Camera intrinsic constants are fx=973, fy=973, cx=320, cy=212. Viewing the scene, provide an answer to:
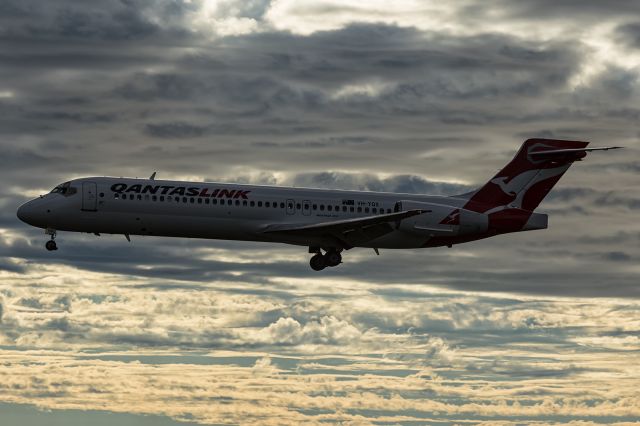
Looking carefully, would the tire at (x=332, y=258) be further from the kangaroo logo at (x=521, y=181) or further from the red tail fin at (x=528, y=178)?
the kangaroo logo at (x=521, y=181)

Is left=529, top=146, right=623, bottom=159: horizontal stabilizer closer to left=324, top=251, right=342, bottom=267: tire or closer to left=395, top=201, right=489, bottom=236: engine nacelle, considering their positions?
left=395, top=201, right=489, bottom=236: engine nacelle

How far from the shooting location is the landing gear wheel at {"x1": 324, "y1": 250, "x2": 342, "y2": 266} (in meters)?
54.4

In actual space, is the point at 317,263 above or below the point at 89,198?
below

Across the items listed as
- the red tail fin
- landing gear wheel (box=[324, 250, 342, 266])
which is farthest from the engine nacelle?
landing gear wheel (box=[324, 250, 342, 266])

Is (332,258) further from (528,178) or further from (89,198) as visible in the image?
(89,198)

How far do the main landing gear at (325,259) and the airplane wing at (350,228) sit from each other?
110 centimetres

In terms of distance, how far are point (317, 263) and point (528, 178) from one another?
14.1 metres

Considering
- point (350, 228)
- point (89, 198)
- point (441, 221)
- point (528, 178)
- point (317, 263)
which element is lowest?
point (317, 263)

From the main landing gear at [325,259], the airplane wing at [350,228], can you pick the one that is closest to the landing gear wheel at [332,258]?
the main landing gear at [325,259]

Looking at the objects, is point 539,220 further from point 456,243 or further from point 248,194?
point 248,194

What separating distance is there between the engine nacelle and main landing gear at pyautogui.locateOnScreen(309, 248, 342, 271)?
3.78m

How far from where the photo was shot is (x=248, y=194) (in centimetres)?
5166

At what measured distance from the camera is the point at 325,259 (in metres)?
54.7

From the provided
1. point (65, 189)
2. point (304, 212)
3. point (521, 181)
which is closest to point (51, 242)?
point (65, 189)
